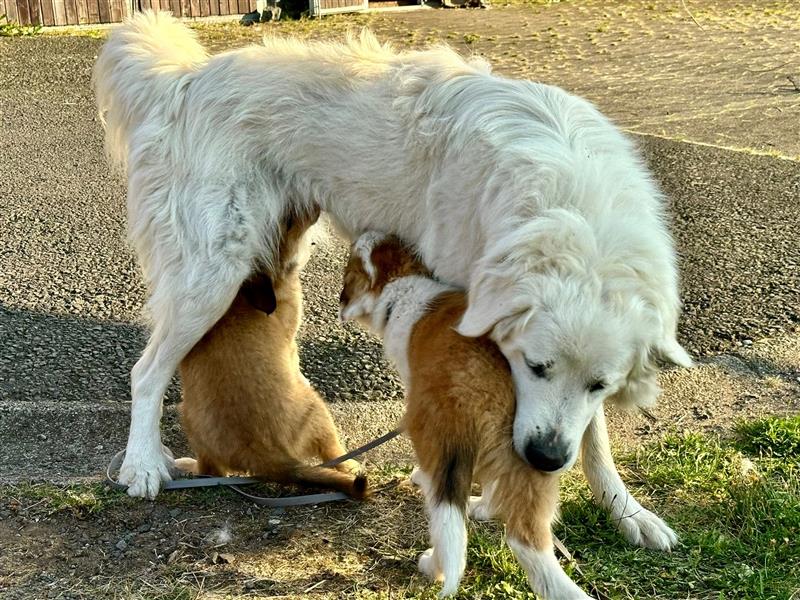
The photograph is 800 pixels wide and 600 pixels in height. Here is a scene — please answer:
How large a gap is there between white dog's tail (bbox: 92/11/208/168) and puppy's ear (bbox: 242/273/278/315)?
78 centimetres

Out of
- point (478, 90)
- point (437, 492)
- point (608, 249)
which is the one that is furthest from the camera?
point (478, 90)

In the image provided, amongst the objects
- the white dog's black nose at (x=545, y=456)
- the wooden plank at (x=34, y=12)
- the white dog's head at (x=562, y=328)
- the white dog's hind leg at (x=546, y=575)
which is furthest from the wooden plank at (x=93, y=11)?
the white dog's hind leg at (x=546, y=575)

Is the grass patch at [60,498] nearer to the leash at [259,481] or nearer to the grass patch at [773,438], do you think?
the leash at [259,481]

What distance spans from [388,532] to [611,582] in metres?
0.77

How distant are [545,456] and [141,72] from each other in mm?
2409

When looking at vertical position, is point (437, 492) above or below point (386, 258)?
below

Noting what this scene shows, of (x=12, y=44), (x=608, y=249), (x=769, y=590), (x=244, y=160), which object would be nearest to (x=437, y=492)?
(x=608, y=249)

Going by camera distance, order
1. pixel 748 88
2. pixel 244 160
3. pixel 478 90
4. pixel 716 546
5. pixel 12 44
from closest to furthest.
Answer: pixel 716 546 < pixel 478 90 < pixel 244 160 < pixel 748 88 < pixel 12 44

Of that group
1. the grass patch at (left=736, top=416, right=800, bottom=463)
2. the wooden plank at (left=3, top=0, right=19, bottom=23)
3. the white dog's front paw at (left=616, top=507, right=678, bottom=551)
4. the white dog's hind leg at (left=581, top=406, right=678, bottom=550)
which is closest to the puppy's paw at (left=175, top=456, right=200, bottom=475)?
the white dog's hind leg at (left=581, top=406, right=678, bottom=550)

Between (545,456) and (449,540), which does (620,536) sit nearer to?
(545,456)

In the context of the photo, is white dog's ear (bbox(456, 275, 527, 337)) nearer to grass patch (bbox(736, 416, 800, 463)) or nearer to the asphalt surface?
the asphalt surface

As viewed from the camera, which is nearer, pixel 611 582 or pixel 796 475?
pixel 611 582

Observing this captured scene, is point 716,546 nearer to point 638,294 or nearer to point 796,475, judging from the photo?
point 796,475

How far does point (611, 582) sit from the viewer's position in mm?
2855
